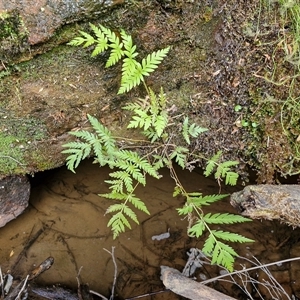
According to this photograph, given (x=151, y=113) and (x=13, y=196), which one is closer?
(x=151, y=113)

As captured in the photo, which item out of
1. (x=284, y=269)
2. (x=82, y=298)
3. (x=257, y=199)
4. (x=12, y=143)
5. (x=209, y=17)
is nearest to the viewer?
(x=257, y=199)

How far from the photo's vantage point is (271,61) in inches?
115

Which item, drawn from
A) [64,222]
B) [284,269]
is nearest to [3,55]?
[64,222]

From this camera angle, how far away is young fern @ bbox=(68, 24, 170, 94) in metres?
2.58

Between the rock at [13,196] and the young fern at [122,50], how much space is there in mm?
1786

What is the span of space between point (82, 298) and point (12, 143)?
1947mm

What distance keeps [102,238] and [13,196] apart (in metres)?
1.16

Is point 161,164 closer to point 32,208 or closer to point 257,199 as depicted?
point 257,199

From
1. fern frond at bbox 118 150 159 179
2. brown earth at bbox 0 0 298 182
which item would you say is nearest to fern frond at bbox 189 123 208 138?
brown earth at bbox 0 0 298 182

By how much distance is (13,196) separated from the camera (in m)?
3.78

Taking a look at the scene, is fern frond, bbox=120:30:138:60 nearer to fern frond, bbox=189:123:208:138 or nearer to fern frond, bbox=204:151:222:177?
fern frond, bbox=189:123:208:138

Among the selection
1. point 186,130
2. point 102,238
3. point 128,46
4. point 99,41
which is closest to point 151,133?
point 186,130

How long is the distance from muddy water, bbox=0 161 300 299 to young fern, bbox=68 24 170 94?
5.36 ft

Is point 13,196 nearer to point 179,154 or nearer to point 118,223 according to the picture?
point 118,223
